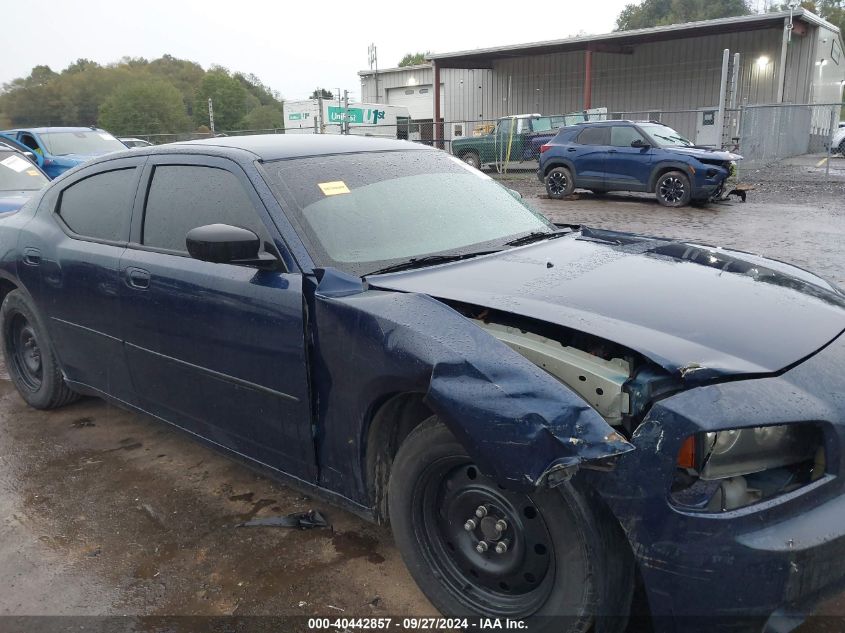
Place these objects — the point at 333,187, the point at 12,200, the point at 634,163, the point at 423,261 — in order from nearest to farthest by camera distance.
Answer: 1. the point at 423,261
2. the point at 333,187
3. the point at 12,200
4. the point at 634,163

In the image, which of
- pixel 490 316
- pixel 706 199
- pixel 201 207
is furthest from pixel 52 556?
pixel 706 199

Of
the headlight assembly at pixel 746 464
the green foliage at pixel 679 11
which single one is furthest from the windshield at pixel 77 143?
the green foliage at pixel 679 11

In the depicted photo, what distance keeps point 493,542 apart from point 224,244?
4.96ft

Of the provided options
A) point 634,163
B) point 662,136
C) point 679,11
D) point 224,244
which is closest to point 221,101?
point 679,11

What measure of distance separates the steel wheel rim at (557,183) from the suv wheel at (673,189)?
Answer: 224cm

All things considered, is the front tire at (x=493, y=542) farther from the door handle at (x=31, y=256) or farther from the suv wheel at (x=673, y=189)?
the suv wheel at (x=673, y=189)

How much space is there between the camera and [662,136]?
45.7 feet

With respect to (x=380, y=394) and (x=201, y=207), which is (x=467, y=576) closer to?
(x=380, y=394)

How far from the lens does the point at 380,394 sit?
2.45 meters

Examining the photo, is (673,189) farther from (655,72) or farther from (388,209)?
(655,72)

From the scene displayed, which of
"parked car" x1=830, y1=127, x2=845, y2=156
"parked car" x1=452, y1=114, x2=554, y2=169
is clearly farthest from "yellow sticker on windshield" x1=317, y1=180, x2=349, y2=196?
"parked car" x1=830, y1=127, x2=845, y2=156

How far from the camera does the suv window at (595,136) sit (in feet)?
47.6

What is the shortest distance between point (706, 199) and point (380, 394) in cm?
1271

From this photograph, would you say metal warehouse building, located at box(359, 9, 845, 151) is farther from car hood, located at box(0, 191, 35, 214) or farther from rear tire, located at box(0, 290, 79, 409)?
rear tire, located at box(0, 290, 79, 409)
